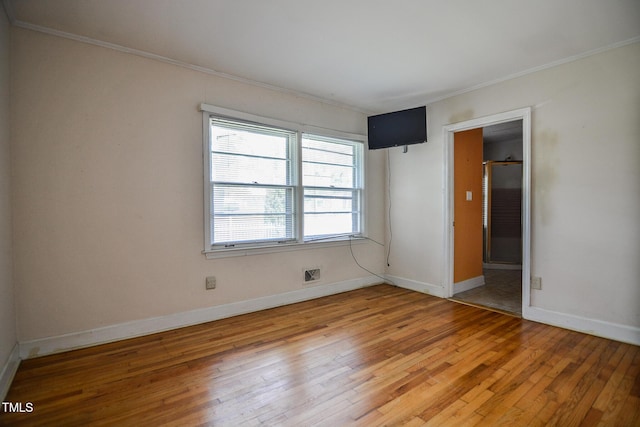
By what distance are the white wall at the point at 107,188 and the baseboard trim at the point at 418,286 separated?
7.57ft

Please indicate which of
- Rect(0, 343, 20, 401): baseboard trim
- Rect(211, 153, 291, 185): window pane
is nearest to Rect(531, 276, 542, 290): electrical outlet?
Rect(211, 153, 291, 185): window pane

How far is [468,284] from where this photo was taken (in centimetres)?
453

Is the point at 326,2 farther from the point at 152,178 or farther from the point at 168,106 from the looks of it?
the point at 152,178

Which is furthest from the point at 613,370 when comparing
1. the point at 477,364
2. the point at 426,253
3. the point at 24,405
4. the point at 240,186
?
the point at 24,405

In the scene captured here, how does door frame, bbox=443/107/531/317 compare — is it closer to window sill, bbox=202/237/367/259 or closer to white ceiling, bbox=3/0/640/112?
white ceiling, bbox=3/0/640/112

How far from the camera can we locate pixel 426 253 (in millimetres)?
4363

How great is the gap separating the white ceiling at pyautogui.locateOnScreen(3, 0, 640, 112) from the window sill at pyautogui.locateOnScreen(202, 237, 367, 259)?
75.5 inches

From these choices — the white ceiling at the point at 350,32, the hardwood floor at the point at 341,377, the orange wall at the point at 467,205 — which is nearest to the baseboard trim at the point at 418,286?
the orange wall at the point at 467,205

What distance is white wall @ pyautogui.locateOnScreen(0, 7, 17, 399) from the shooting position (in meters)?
2.11

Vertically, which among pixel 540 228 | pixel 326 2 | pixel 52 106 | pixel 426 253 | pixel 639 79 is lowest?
pixel 426 253

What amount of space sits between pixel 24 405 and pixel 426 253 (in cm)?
415

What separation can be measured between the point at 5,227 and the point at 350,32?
2985 mm

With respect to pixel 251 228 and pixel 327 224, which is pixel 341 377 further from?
pixel 327 224

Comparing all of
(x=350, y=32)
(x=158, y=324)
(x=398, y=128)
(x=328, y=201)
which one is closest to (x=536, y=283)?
(x=398, y=128)
